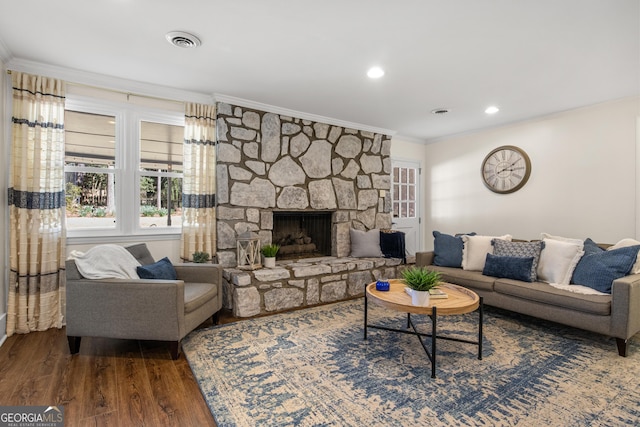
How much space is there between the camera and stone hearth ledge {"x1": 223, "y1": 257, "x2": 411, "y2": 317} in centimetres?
344

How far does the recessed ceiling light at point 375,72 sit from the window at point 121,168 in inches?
85.1

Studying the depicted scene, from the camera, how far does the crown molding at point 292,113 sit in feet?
12.2

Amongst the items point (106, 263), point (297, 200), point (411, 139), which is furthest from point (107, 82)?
point (411, 139)

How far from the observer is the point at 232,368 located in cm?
231

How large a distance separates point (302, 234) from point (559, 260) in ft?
10.1

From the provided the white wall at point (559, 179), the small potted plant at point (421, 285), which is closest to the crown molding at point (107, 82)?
the small potted plant at point (421, 285)

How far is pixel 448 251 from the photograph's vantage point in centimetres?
407

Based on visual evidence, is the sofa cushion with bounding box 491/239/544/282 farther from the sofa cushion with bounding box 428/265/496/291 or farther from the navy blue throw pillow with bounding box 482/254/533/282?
the sofa cushion with bounding box 428/265/496/291

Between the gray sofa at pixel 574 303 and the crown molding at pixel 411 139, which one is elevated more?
the crown molding at pixel 411 139

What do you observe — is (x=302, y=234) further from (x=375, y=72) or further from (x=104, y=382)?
(x=104, y=382)

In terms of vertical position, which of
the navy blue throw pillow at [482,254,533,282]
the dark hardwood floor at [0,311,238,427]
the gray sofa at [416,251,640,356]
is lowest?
the dark hardwood floor at [0,311,238,427]

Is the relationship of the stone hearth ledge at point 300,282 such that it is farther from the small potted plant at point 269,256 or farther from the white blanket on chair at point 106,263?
the white blanket on chair at point 106,263

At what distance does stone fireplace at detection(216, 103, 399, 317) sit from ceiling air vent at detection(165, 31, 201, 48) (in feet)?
4.00

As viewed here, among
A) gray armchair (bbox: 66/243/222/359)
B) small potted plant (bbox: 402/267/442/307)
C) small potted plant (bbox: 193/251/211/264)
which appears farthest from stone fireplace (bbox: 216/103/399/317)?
small potted plant (bbox: 402/267/442/307)
